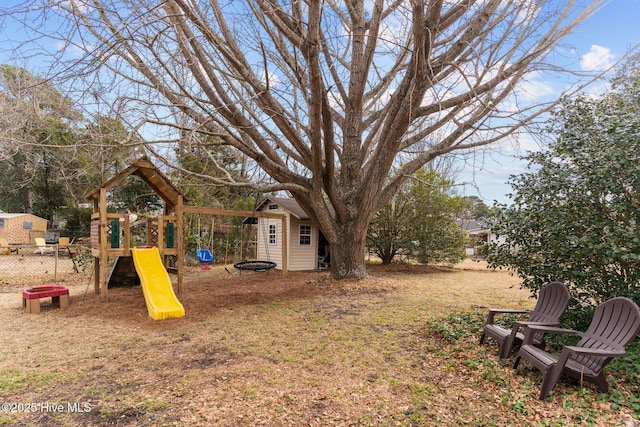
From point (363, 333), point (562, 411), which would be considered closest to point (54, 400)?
point (363, 333)

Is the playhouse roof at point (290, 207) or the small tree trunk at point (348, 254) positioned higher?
the playhouse roof at point (290, 207)

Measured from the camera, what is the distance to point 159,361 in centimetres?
402

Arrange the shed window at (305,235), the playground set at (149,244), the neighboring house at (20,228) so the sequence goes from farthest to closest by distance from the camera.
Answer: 1. the neighboring house at (20,228)
2. the shed window at (305,235)
3. the playground set at (149,244)

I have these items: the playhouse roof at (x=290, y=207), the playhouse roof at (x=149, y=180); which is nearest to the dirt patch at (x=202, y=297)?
the playhouse roof at (x=149, y=180)

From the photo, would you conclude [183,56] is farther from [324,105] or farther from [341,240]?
[341,240]

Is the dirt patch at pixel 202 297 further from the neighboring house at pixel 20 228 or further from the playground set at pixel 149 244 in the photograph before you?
the neighboring house at pixel 20 228

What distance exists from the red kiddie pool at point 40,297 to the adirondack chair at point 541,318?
7478mm

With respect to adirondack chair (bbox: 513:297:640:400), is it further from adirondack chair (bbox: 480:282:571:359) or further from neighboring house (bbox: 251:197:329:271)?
neighboring house (bbox: 251:197:329:271)

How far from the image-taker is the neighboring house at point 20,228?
19438 mm

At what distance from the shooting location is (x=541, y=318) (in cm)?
403

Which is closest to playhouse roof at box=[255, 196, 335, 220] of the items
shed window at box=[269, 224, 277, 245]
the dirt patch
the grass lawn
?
shed window at box=[269, 224, 277, 245]

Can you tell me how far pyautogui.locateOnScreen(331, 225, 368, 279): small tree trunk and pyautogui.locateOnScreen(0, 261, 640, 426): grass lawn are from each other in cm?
224

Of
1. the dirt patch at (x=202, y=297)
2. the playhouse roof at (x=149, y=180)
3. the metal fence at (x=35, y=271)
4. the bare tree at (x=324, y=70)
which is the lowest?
the dirt patch at (x=202, y=297)

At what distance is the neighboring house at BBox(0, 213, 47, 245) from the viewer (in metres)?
19.4
